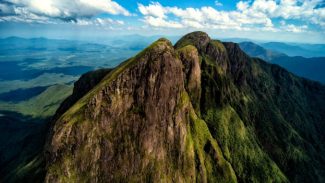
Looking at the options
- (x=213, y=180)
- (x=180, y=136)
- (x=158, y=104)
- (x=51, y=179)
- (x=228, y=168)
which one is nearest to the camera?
(x=51, y=179)

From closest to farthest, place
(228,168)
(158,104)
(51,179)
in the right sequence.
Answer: (51,179)
(158,104)
(228,168)

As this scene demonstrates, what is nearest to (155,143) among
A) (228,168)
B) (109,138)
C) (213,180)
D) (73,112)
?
(109,138)

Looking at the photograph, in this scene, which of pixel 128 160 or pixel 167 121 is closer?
pixel 128 160

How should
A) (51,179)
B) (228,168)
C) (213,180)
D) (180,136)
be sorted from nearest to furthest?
Result: (51,179)
(180,136)
(213,180)
(228,168)

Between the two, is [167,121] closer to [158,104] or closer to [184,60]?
[158,104]

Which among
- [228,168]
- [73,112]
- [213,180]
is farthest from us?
[228,168]

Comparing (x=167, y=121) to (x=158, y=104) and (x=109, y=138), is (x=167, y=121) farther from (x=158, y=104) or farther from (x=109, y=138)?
(x=109, y=138)

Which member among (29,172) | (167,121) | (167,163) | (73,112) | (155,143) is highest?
(73,112)

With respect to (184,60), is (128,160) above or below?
below

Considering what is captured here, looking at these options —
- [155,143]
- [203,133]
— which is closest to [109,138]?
[155,143]
